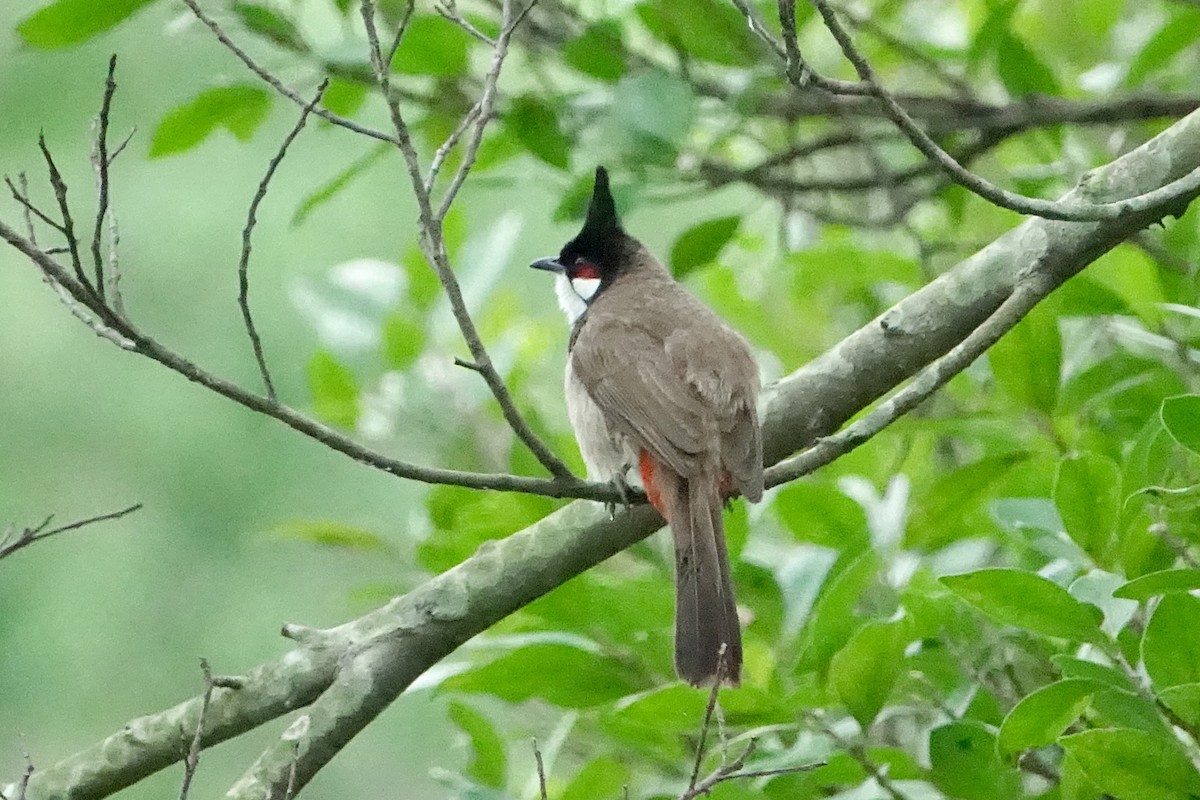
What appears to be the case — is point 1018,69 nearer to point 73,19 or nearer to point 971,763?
point 971,763

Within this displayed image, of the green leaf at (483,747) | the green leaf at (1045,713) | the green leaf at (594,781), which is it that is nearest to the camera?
the green leaf at (1045,713)

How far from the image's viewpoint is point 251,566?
6410mm

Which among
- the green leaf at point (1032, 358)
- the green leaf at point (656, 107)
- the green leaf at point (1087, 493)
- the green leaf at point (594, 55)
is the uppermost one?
the green leaf at point (594, 55)

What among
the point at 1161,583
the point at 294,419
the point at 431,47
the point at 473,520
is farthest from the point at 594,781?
the point at 431,47

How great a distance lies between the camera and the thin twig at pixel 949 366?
5.83 ft

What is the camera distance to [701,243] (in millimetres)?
2455

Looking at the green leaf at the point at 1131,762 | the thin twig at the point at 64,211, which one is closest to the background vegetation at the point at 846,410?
the green leaf at the point at 1131,762

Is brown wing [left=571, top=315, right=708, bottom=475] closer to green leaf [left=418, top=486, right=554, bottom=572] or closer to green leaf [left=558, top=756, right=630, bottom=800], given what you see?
green leaf [left=418, top=486, right=554, bottom=572]

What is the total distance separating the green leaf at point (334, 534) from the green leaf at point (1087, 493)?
1144 millimetres

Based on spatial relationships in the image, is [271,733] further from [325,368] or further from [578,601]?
[578,601]

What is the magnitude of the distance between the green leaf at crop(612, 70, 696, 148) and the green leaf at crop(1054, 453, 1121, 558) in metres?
0.75

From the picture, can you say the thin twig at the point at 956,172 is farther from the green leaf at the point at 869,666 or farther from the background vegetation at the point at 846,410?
the green leaf at the point at 869,666

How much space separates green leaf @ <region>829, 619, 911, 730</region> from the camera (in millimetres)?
1590

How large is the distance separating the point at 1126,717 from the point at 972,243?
1396 millimetres
